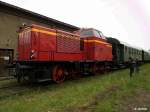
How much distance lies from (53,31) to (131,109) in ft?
22.0

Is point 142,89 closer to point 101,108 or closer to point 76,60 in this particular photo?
point 101,108

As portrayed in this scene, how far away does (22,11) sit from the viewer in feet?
68.7

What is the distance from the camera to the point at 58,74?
11.8 metres

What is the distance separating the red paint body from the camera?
10.6 metres

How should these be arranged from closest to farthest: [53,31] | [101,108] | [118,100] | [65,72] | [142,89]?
[101,108], [118,100], [142,89], [53,31], [65,72]

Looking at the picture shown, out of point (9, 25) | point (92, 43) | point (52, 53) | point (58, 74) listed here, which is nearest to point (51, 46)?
point (52, 53)

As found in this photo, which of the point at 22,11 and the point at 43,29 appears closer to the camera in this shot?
the point at 43,29

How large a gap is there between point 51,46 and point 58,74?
5.07ft

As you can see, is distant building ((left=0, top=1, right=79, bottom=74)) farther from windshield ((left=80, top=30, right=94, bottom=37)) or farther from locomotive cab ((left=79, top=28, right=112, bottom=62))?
locomotive cab ((left=79, top=28, right=112, bottom=62))

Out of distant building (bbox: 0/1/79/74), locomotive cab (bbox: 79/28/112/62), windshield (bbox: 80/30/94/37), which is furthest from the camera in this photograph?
distant building (bbox: 0/1/79/74)

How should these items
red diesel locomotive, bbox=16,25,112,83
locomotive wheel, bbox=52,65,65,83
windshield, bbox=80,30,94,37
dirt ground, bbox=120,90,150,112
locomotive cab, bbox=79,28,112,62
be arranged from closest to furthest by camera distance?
dirt ground, bbox=120,90,150,112 < red diesel locomotive, bbox=16,25,112,83 < locomotive wheel, bbox=52,65,65,83 < locomotive cab, bbox=79,28,112,62 < windshield, bbox=80,30,94,37

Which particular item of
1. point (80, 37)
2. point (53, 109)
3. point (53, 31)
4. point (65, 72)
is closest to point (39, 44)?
point (53, 31)

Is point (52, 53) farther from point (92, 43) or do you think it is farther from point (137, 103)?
point (137, 103)

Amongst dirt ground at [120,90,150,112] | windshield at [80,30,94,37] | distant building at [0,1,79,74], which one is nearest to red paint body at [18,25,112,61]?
windshield at [80,30,94,37]
